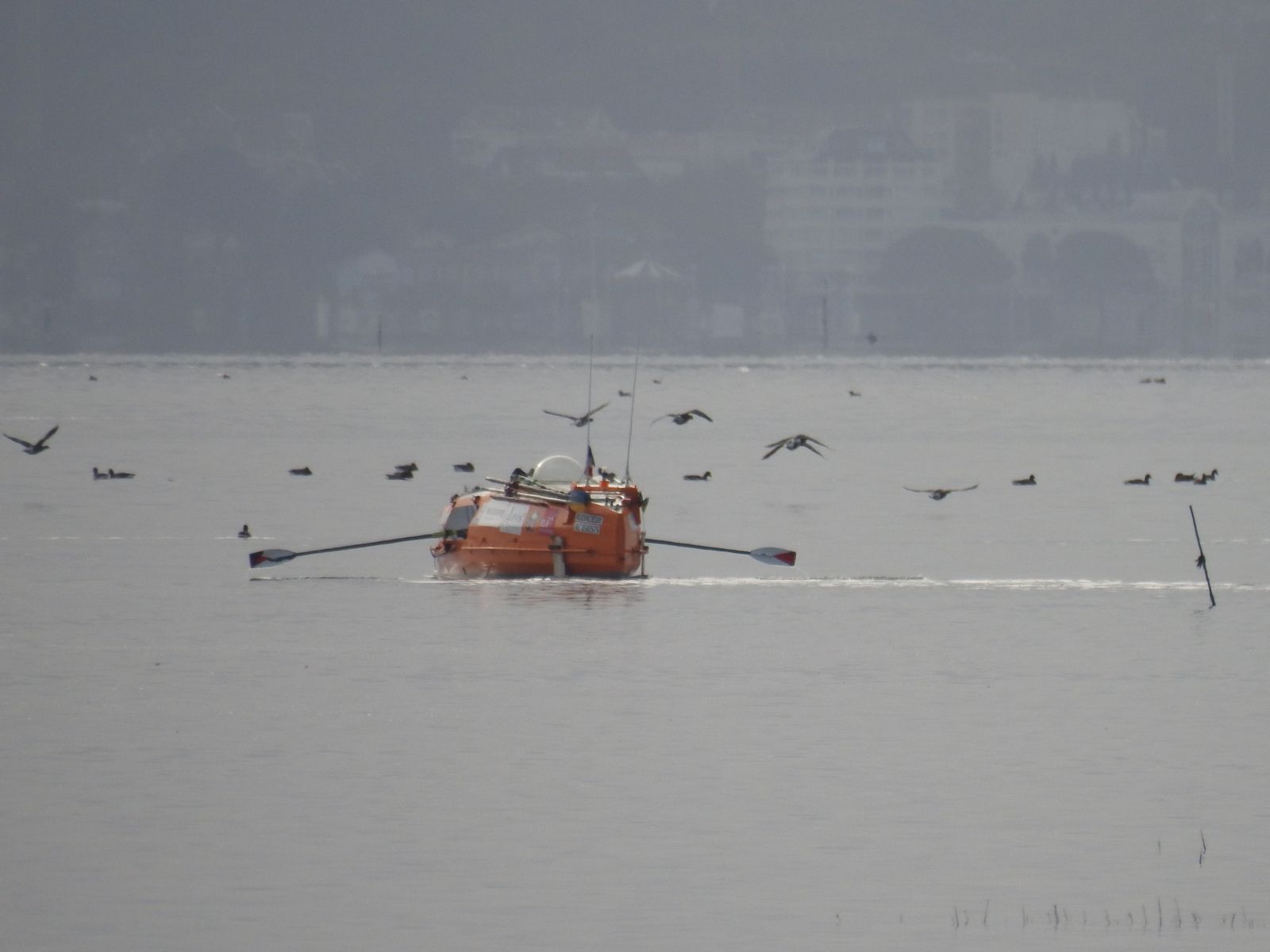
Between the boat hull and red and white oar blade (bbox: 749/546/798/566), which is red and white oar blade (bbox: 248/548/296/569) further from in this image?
A: red and white oar blade (bbox: 749/546/798/566)

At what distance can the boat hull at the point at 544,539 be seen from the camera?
157ft

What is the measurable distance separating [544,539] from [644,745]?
64.0 ft

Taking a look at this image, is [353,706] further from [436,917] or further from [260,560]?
[260,560]

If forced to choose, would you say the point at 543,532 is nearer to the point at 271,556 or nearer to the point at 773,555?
the point at 773,555

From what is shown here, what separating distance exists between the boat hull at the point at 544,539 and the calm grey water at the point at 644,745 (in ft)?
3.07

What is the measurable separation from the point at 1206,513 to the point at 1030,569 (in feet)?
65.1

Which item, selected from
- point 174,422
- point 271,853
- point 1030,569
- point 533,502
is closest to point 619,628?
point 533,502

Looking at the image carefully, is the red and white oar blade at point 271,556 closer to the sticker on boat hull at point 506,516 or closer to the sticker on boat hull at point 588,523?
the sticker on boat hull at point 506,516

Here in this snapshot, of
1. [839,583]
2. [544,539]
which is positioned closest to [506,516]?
[544,539]

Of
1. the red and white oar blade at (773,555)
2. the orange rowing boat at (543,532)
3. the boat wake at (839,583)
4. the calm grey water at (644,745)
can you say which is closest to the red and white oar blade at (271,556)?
the boat wake at (839,583)

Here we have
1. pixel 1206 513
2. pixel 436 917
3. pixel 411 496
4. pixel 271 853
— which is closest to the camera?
pixel 436 917

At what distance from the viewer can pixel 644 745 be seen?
28.6 metres

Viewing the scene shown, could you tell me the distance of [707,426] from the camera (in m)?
148

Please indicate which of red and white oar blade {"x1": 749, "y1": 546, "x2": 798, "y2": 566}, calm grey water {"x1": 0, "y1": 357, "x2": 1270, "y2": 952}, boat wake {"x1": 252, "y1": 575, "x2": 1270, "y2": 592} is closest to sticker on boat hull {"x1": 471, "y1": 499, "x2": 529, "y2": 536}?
boat wake {"x1": 252, "y1": 575, "x2": 1270, "y2": 592}
